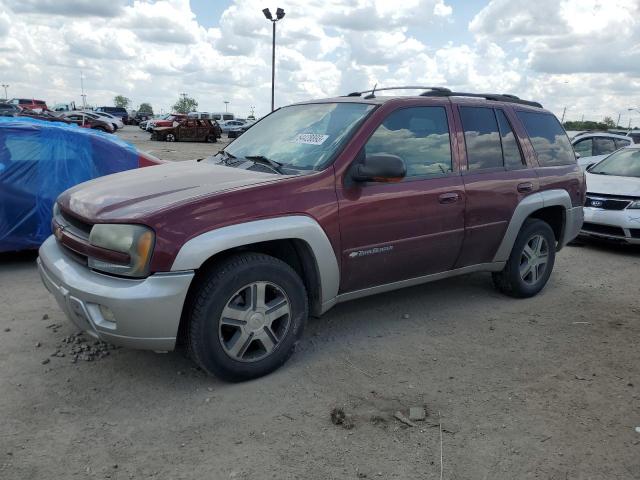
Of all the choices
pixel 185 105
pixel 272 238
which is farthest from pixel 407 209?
pixel 185 105

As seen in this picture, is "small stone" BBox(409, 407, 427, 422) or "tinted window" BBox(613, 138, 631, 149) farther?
"tinted window" BBox(613, 138, 631, 149)

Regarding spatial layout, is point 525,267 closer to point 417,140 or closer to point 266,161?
point 417,140

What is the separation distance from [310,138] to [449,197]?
117cm

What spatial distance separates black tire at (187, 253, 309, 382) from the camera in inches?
124

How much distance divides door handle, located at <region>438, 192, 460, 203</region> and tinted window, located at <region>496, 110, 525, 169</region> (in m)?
0.78

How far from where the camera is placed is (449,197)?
4.23 meters

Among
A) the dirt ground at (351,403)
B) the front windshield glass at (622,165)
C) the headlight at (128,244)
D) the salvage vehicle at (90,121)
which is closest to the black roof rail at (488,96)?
the dirt ground at (351,403)

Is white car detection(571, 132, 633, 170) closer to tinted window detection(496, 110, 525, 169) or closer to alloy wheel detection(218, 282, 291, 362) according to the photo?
tinted window detection(496, 110, 525, 169)

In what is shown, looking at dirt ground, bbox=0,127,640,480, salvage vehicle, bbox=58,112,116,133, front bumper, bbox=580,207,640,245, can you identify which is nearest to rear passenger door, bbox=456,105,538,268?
dirt ground, bbox=0,127,640,480

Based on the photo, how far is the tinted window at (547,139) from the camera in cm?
507

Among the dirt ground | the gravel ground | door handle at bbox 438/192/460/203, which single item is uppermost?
door handle at bbox 438/192/460/203

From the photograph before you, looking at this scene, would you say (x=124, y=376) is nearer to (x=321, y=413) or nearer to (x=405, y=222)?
(x=321, y=413)

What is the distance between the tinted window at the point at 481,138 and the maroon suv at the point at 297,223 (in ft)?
0.05

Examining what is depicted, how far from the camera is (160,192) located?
3.36m
